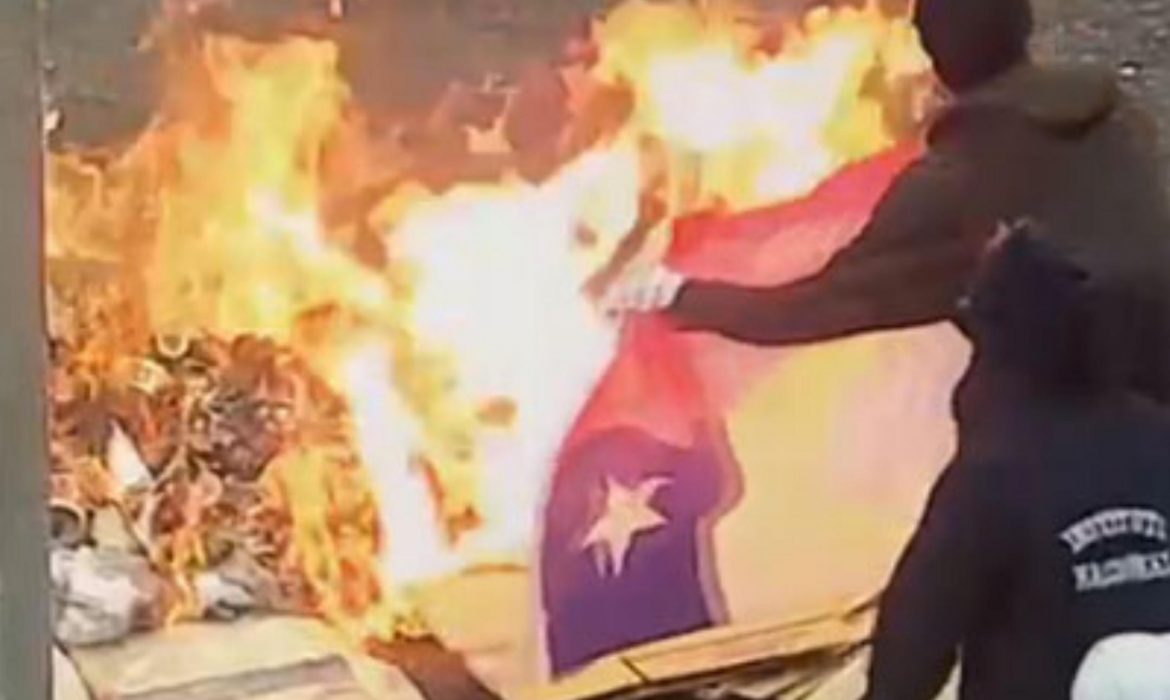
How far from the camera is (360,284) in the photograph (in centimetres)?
129

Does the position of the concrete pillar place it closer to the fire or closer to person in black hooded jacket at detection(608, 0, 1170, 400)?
the fire

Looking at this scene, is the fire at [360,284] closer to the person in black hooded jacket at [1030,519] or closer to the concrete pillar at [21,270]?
the concrete pillar at [21,270]

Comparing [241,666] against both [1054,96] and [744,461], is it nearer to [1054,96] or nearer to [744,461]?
[744,461]

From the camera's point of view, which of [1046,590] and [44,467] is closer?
[44,467]

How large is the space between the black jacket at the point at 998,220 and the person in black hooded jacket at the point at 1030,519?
0.02m

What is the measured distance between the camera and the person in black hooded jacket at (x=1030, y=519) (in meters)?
1.36

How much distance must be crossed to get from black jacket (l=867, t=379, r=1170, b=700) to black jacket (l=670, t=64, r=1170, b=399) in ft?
0.20

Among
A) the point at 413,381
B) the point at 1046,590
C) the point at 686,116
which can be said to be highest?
the point at 686,116

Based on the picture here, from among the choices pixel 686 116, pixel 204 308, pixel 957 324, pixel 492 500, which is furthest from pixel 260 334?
pixel 957 324

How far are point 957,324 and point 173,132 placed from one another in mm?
446

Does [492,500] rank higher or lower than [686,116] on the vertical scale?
lower

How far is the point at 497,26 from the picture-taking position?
1304 millimetres

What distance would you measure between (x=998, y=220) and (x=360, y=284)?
1.19 feet

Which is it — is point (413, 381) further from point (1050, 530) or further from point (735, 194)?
point (1050, 530)
